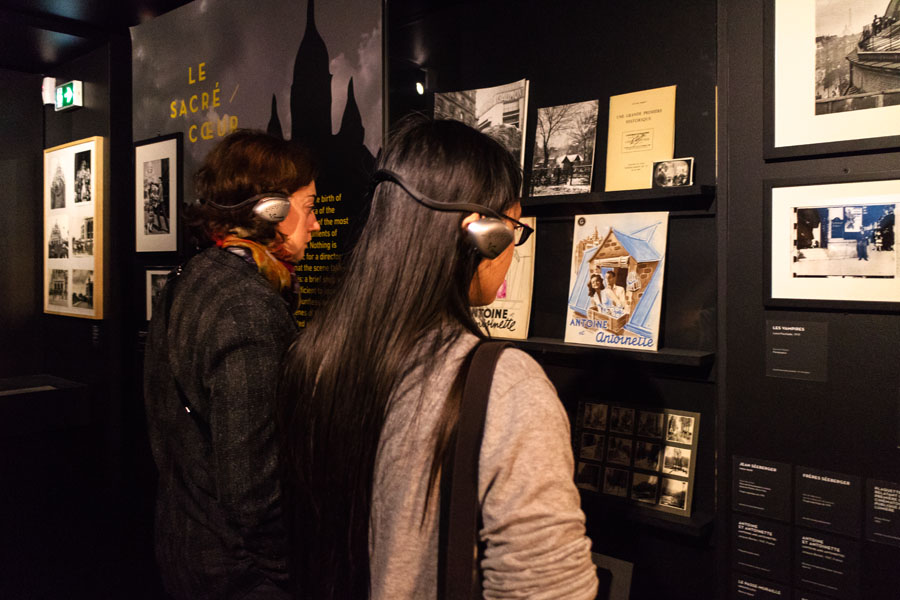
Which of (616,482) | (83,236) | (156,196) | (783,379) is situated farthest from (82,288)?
(783,379)

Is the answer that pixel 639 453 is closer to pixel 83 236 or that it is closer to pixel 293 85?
pixel 293 85

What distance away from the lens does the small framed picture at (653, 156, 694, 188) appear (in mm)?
1870

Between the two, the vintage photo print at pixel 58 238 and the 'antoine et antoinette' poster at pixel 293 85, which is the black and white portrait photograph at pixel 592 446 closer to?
the 'antoine et antoinette' poster at pixel 293 85

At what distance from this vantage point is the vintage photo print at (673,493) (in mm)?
1909

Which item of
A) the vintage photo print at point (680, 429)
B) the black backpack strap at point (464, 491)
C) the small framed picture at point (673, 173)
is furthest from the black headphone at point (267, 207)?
the vintage photo print at point (680, 429)

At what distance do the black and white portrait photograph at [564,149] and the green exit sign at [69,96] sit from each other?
3521mm

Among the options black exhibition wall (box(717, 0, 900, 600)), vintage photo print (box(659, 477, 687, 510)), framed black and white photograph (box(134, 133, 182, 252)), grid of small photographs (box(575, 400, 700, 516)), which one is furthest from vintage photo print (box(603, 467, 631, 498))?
framed black and white photograph (box(134, 133, 182, 252))

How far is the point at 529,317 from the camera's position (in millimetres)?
2264

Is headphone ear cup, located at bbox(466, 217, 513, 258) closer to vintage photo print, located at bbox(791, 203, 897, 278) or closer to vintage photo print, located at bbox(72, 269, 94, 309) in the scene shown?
vintage photo print, located at bbox(791, 203, 897, 278)

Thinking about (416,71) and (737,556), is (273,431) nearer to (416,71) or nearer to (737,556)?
(737,556)

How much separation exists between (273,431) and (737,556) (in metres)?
1.32

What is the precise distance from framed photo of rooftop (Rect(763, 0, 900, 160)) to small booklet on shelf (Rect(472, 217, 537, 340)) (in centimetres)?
84

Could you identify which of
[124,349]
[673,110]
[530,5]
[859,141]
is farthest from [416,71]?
[124,349]

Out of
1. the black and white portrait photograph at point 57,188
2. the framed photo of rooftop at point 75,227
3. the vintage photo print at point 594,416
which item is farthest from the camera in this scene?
the black and white portrait photograph at point 57,188
